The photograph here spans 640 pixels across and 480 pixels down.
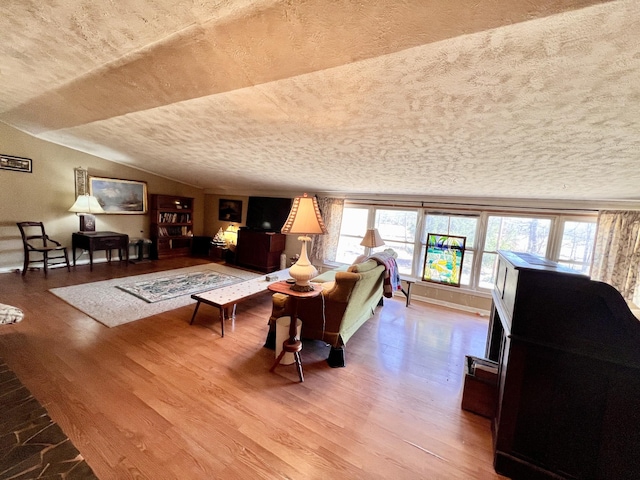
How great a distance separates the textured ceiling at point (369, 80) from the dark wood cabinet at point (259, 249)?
8.80 feet

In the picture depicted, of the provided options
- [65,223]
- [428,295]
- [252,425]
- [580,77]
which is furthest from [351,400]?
[65,223]

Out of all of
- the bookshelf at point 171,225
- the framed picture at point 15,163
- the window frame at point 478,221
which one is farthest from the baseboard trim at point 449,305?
the framed picture at point 15,163

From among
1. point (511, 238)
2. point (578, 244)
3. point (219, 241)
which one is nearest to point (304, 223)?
point (511, 238)

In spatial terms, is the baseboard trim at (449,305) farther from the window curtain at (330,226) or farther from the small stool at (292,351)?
the small stool at (292,351)

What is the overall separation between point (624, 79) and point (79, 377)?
156 inches

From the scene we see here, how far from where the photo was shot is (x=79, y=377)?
6.31 ft

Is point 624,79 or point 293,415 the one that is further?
point 293,415

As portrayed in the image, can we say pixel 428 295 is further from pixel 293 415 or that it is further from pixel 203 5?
pixel 203 5

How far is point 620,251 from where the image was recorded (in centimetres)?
316

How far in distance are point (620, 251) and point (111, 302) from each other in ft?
22.1

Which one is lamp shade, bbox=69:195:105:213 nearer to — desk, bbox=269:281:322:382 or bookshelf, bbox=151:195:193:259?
bookshelf, bbox=151:195:193:259

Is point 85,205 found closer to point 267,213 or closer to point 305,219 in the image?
point 267,213

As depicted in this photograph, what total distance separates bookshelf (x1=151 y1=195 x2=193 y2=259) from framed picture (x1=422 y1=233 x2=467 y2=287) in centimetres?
609

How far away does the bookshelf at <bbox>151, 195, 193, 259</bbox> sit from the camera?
20.1 feet
